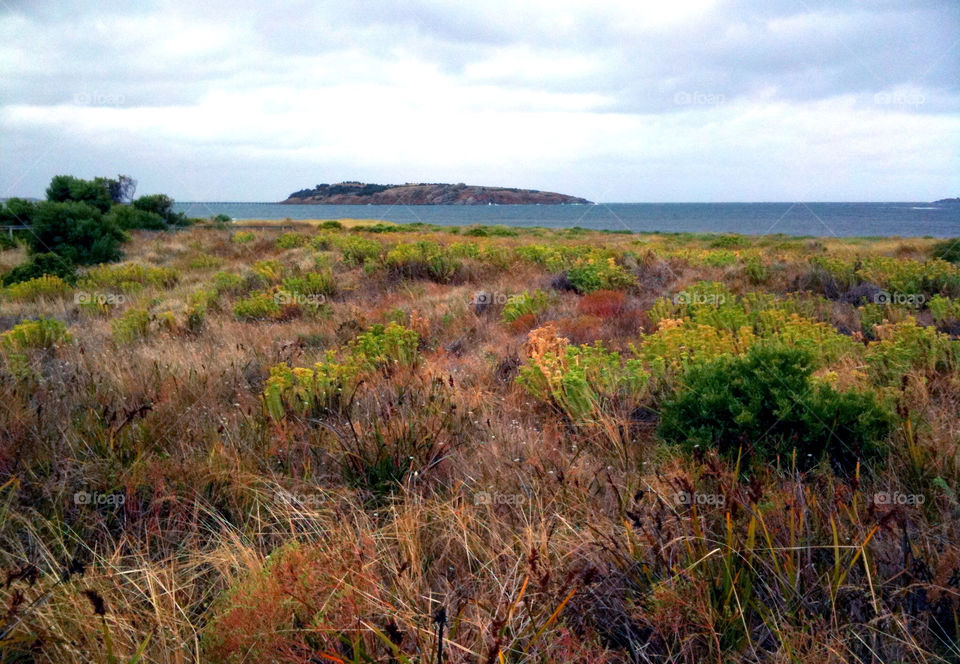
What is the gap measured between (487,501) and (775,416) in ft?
6.02

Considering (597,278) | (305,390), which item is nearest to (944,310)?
(597,278)

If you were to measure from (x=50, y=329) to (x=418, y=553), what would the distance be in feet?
20.0

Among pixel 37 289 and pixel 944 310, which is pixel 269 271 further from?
pixel 944 310

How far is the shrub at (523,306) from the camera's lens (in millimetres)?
7969

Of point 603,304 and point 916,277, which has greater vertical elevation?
point 916,277

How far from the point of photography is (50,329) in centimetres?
682

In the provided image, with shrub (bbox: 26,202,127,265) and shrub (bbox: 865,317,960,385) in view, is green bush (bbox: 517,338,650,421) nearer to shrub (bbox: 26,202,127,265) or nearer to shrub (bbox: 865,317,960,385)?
shrub (bbox: 865,317,960,385)

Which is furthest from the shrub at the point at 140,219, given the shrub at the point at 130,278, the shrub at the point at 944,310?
the shrub at the point at 944,310

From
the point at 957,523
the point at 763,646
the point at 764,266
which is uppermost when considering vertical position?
the point at 764,266

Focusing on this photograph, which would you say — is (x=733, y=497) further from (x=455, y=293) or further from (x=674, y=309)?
(x=455, y=293)

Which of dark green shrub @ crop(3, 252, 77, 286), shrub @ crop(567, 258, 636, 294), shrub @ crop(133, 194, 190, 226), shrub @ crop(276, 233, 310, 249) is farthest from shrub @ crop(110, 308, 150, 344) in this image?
shrub @ crop(133, 194, 190, 226)

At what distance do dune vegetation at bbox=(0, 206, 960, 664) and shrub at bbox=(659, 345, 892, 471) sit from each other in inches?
0.7

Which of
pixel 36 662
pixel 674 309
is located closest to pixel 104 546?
pixel 36 662

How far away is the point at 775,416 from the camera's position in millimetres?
3668
